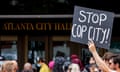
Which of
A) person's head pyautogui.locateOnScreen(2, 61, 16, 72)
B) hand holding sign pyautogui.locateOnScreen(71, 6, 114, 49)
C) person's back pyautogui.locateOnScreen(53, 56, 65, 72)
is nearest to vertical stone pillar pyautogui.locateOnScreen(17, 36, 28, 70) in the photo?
person's back pyautogui.locateOnScreen(53, 56, 65, 72)

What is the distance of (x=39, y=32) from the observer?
15.3m

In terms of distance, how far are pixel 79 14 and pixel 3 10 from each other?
673 centimetres

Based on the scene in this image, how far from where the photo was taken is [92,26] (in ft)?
28.9

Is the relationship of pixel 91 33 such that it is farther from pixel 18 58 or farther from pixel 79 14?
pixel 18 58

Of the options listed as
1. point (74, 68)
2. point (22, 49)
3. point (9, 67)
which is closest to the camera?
point (9, 67)

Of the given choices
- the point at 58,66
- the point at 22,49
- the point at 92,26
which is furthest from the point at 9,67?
the point at 22,49

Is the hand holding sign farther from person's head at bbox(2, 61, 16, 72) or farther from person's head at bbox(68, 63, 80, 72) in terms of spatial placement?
person's head at bbox(2, 61, 16, 72)

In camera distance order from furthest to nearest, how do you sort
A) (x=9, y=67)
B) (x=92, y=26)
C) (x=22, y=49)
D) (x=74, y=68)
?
(x=22, y=49)
(x=74, y=68)
(x=92, y=26)
(x=9, y=67)

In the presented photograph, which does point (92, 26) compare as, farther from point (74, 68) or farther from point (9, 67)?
point (9, 67)

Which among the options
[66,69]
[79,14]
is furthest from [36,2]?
[79,14]

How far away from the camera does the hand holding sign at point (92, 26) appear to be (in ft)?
28.1

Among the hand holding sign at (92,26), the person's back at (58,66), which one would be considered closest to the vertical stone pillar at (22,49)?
the person's back at (58,66)

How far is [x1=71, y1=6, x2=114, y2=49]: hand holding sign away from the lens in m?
8.57

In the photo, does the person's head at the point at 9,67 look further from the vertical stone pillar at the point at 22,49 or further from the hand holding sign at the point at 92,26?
the vertical stone pillar at the point at 22,49
